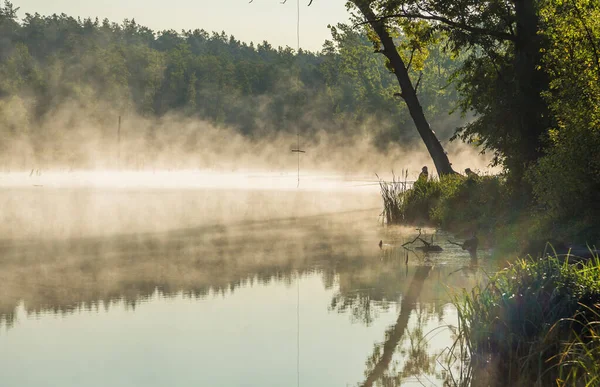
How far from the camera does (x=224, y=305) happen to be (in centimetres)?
1484

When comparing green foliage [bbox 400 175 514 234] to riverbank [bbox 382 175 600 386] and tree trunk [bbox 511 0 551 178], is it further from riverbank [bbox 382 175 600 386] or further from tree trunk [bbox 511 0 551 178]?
riverbank [bbox 382 175 600 386]

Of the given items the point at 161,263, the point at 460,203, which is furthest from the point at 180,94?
the point at 161,263

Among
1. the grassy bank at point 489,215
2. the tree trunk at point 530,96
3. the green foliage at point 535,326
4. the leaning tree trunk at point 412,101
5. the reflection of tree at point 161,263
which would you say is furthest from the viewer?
the leaning tree trunk at point 412,101

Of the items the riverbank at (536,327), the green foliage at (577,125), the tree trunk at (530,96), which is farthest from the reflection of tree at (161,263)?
the riverbank at (536,327)

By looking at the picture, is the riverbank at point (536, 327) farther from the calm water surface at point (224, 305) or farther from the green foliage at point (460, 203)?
the green foliage at point (460, 203)

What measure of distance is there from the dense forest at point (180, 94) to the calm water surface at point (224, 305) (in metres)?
75.1

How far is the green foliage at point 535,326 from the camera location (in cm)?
873

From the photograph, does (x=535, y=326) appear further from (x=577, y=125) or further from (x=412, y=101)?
(x=412, y=101)

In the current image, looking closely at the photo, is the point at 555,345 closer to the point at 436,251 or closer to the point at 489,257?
the point at 489,257

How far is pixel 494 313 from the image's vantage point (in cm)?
947

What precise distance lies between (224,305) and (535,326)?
6.77 metres

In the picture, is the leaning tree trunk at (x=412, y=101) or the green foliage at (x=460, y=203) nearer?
the green foliage at (x=460, y=203)

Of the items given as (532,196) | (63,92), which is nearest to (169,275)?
(532,196)

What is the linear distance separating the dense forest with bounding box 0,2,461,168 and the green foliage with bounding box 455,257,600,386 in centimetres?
8961
